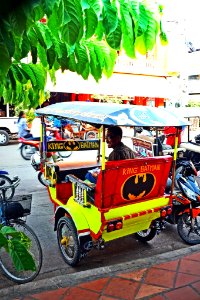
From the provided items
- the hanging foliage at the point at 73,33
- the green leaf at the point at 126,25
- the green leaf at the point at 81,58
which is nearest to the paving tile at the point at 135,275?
the hanging foliage at the point at 73,33

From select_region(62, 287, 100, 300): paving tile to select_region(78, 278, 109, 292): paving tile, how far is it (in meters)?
0.07

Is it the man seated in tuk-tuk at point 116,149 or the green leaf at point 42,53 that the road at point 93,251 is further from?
the green leaf at point 42,53

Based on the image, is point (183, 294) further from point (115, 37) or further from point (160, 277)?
point (115, 37)

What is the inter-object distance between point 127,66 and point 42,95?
18520 millimetres

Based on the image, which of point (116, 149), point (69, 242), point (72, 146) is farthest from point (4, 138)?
point (69, 242)

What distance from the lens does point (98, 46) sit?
1.75 metres

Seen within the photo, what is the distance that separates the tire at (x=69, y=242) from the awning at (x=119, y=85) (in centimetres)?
1168

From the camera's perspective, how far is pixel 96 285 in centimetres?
360

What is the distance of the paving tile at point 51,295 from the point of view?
3.36 metres

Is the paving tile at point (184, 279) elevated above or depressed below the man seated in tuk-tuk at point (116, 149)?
below

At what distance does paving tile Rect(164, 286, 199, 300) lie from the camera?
3.36m

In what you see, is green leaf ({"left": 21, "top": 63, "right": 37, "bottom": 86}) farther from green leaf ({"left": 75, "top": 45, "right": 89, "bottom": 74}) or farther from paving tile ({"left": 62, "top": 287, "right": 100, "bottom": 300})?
paving tile ({"left": 62, "top": 287, "right": 100, "bottom": 300})

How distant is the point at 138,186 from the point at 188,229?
1479mm

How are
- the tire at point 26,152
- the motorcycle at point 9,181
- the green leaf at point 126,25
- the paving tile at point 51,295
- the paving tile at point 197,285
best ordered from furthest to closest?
the tire at point 26,152 < the motorcycle at point 9,181 < the paving tile at point 197,285 < the paving tile at point 51,295 < the green leaf at point 126,25
